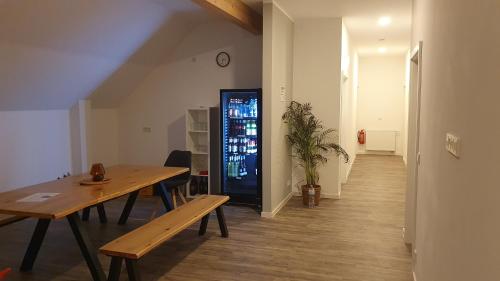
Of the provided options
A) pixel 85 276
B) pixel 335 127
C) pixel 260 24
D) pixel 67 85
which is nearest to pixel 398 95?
pixel 335 127

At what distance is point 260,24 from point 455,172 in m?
4.25

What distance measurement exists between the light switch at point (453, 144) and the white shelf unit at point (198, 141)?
14.4 ft

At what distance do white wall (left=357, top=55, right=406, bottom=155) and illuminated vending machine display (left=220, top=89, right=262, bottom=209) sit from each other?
6133 mm

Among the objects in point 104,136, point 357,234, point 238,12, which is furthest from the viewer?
point 104,136

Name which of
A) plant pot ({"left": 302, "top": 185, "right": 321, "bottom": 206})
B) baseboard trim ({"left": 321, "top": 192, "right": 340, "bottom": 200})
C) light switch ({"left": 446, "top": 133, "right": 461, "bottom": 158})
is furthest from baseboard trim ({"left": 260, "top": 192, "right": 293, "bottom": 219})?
light switch ({"left": 446, "top": 133, "right": 461, "bottom": 158})

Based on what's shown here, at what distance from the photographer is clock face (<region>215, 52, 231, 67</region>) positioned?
6170 millimetres

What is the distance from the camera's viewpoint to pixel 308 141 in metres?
5.61

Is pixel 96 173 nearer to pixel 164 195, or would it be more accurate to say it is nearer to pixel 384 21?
pixel 164 195

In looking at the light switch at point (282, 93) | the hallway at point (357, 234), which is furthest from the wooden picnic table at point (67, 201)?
the light switch at point (282, 93)

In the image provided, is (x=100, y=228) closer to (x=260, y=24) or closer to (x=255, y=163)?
(x=255, y=163)

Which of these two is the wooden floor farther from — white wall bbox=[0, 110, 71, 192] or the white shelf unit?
the white shelf unit

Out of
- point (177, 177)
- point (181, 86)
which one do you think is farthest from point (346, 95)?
point (177, 177)

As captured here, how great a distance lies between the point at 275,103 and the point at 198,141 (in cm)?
173

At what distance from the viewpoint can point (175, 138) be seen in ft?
21.8
